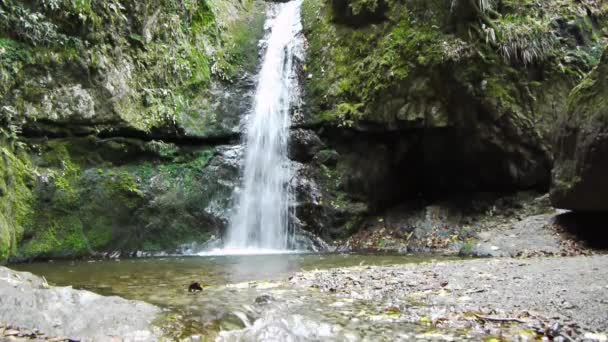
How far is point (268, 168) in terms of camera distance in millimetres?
10492

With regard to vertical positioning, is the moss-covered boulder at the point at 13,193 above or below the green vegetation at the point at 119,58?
below

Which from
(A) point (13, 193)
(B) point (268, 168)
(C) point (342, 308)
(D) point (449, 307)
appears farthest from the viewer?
(B) point (268, 168)

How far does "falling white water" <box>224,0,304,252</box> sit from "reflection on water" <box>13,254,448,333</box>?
158 cm

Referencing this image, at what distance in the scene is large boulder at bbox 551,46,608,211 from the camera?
6208 millimetres

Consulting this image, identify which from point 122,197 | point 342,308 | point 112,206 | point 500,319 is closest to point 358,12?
point 122,197

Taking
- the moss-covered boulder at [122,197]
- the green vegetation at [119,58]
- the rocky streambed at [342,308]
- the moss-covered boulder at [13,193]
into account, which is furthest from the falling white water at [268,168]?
the rocky streambed at [342,308]

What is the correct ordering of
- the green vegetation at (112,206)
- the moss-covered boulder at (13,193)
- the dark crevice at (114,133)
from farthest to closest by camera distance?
the dark crevice at (114,133), the green vegetation at (112,206), the moss-covered boulder at (13,193)

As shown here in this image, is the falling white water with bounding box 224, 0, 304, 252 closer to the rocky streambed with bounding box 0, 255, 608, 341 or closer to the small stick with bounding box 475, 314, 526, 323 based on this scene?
the rocky streambed with bounding box 0, 255, 608, 341

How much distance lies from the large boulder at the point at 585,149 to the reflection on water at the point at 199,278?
2453mm

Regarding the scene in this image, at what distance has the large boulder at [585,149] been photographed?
6.21m

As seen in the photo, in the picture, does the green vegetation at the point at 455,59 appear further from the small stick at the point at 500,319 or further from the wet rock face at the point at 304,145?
the small stick at the point at 500,319

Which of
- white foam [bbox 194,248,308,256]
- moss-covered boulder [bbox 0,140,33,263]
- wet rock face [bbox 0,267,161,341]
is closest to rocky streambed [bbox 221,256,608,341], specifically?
wet rock face [bbox 0,267,161,341]

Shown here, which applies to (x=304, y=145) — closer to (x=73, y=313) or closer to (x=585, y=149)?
(x=585, y=149)

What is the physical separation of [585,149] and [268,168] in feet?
20.1
